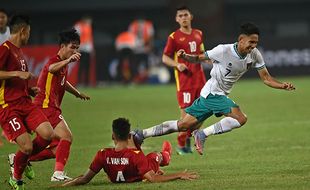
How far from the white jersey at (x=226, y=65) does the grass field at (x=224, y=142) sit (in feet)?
3.47

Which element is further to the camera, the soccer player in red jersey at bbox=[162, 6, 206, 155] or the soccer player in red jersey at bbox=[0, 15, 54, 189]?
the soccer player in red jersey at bbox=[162, 6, 206, 155]

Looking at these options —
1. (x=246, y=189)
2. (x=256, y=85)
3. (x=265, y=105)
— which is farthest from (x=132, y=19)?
(x=246, y=189)

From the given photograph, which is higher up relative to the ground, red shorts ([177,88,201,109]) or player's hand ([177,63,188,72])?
player's hand ([177,63,188,72])

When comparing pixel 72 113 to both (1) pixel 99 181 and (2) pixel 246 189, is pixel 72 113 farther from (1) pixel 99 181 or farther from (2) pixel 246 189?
(2) pixel 246 189

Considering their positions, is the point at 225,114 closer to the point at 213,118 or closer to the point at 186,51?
the point at 186,51

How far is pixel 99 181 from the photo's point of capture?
11.4 m

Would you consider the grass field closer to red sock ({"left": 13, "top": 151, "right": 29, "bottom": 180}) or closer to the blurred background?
red sock ({"left": 13, "top": 151, "right": 29, "bottom": 180})

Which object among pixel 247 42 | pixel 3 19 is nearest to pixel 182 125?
pixel 247 42

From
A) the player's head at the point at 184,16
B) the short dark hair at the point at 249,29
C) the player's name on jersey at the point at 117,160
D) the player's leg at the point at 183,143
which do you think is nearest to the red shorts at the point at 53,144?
the player's name on jersey at the point at 117,160

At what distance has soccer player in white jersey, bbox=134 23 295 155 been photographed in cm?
1235

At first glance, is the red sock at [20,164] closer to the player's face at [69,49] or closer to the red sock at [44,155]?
the red sock at [44,155]

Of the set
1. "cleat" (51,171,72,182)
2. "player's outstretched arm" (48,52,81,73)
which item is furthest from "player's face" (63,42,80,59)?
"cleat" (51,171,72,182)

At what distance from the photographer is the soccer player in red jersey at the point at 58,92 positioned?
11.5 meters

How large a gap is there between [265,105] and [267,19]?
1873cm
